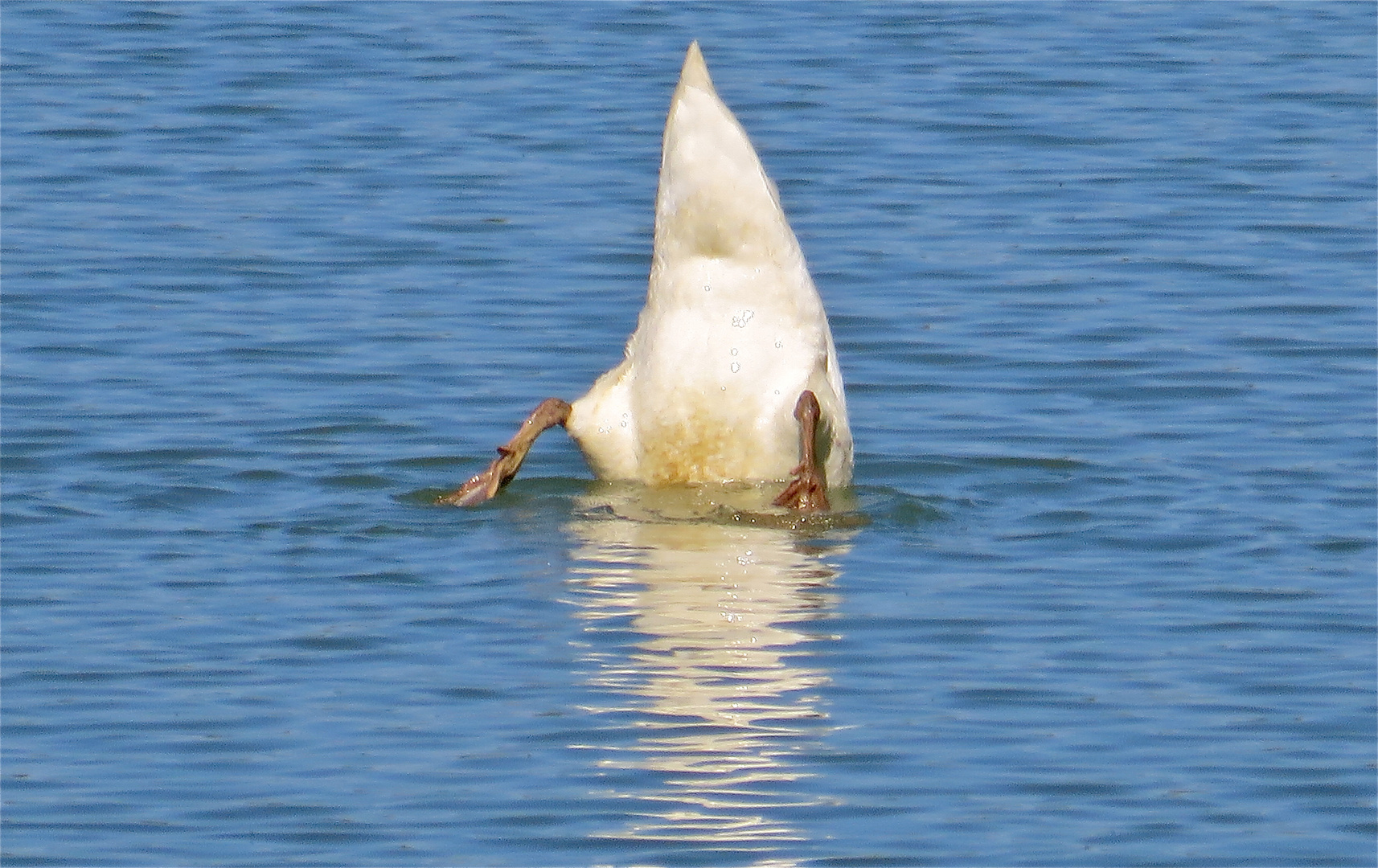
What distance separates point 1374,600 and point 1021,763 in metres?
2.33

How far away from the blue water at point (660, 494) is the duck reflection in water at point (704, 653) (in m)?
0.02

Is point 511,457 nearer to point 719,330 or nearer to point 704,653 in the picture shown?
point 719,330

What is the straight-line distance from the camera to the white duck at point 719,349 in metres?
10.4

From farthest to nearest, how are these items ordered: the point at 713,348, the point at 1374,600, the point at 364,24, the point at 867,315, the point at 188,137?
the point at 364,24 < the point at 188,137 < the point at 867,315 < the point at 713,348 < the point at 1374,600

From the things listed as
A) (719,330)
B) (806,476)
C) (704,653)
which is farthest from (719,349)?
(704,653)

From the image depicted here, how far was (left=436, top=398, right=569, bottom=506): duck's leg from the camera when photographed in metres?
10.9

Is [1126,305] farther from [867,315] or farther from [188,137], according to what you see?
[188,137]

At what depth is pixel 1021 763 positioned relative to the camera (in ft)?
26.1

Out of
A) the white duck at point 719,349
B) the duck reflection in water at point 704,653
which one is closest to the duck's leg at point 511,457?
the white duck at point 719,349

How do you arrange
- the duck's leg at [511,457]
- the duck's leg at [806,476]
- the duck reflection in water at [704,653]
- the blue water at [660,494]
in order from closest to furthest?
the duck reflection in water at [704,653], the blue water at [660,494], the duck's leg at [806,476], the duck's leg at [511,457]

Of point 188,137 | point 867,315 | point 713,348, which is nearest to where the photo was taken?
point 713,348

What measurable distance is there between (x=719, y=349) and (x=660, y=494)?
0.69m

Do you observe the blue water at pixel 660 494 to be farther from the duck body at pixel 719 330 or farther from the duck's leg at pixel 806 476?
the duck body at pixel 719 330

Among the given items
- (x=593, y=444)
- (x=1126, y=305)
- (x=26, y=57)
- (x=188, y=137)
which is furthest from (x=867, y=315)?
(x=26, y=57)
